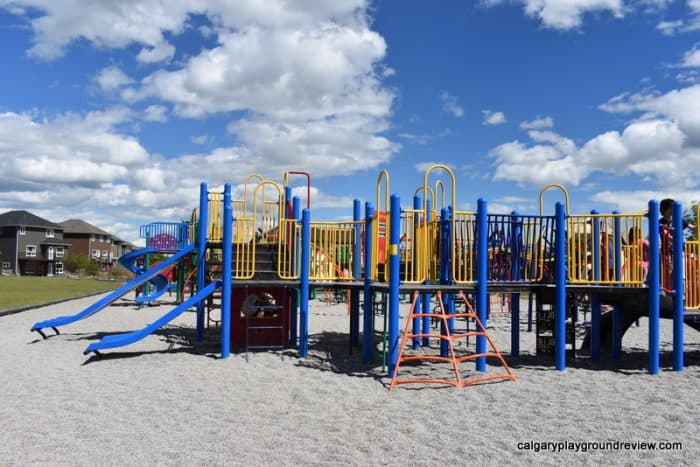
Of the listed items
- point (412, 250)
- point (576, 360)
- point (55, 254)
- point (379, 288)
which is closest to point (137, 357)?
point (379, 288)

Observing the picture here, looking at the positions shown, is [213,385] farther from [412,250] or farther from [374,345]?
[374,345]

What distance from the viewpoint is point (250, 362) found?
1024 cm

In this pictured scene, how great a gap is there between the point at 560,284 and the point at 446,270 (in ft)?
5.93

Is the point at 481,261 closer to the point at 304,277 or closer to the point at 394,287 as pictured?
the point at 394,287

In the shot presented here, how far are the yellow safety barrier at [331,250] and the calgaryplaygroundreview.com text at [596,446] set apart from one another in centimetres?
608

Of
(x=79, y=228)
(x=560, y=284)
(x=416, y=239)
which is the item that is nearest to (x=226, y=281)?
(x=416, y=239)

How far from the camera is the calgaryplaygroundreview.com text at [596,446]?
17.6 ft

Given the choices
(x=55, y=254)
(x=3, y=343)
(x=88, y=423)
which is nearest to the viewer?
(x=88, y=423)

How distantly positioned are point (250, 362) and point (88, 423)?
13.9ft

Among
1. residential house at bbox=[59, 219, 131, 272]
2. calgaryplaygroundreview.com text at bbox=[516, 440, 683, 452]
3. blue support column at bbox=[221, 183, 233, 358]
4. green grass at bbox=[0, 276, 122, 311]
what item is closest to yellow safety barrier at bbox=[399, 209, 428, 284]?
blue support column at bbox=[221, 183, 233, 358]

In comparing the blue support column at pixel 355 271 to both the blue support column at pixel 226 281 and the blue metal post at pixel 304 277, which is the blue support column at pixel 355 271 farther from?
the blue support column at pixel 226 281

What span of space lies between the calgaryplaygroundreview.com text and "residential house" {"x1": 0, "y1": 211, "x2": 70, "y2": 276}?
9326 centimetres

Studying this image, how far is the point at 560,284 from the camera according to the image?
9484mm

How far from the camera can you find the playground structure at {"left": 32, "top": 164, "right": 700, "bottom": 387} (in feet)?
30.3
